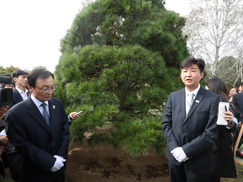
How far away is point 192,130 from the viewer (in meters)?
1.58

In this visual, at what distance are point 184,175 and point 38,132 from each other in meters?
1.44

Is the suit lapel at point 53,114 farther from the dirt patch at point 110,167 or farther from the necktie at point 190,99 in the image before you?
the necktie at point 190,99

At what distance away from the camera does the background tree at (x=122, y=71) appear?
2.03 meters

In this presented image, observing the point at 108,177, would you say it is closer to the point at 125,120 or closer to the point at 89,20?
the point at 125,120

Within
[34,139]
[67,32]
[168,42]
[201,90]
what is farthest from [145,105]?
[67,32]

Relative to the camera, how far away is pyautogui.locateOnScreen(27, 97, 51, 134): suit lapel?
1.50 m

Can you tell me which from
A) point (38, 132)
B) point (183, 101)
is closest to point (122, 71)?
point (183, 101)

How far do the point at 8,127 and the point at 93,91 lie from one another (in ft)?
3.26

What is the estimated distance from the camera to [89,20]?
9.37 ft

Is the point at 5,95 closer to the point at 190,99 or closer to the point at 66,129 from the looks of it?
the point at 66,129

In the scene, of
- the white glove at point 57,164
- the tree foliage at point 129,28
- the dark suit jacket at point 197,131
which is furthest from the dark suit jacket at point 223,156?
the white glove at point 57,164

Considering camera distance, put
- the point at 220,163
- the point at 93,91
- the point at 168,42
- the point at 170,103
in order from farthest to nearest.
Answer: the point at 168,42 < the point at 93,91 < the point at 220,163 < the point at 170,103

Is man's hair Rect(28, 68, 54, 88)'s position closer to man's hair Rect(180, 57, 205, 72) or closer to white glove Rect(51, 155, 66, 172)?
white glove Rect(51, 155, 66, 172)

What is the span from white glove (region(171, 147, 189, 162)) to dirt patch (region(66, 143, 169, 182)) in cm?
99
